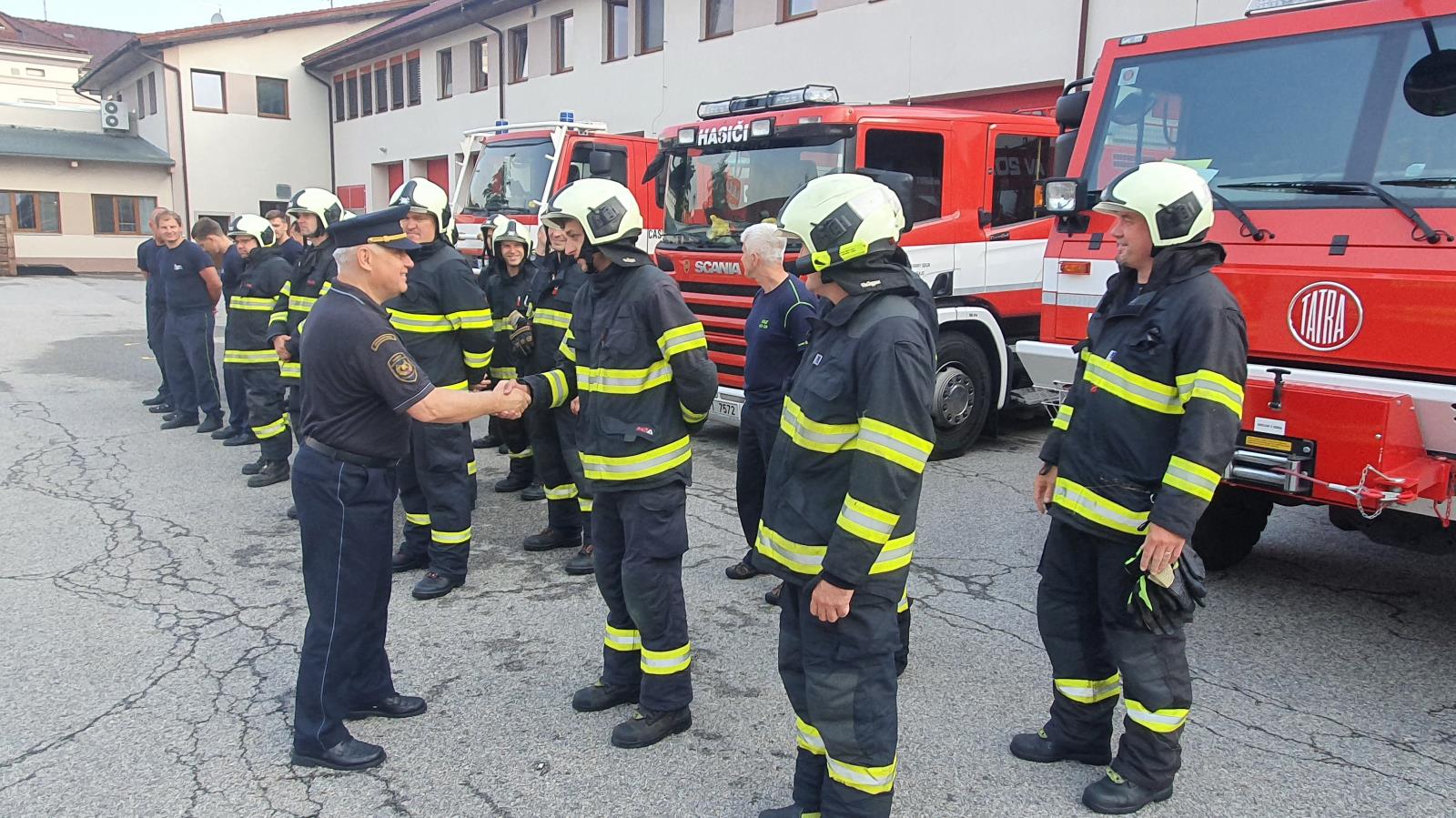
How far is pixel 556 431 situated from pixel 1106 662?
3312 millimetres

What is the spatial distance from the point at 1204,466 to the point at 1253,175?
2.09 meters

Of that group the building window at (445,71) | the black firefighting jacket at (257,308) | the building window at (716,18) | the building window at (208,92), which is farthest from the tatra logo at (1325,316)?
the building window at (208,92)

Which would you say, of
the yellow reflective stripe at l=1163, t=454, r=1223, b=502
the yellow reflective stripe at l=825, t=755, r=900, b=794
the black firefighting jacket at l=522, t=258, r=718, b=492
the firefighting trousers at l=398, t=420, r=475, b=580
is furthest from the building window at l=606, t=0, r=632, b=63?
the yellow reflective stripe at l=825, t=755, r=900, b=794

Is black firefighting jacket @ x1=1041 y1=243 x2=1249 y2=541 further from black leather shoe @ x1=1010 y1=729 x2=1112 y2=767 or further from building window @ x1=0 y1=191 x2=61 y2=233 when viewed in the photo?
building window @ x1=0 y1=191 x2=61 y2=233

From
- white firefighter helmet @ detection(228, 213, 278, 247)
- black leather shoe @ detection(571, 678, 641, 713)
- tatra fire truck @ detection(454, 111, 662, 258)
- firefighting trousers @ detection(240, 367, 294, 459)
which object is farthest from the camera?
tatra fire truck @ detection(454, 111, 662, 258)

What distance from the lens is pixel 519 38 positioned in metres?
22.1

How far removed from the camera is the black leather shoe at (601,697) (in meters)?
3.64

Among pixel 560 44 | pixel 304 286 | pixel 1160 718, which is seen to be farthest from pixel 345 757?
pixel 560 44

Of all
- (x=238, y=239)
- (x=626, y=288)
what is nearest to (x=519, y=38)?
(x=238, y=239)

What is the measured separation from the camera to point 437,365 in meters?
5.17

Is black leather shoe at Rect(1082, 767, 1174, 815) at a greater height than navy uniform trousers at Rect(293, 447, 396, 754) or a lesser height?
lesser

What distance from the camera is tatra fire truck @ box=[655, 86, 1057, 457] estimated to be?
6.90 meters

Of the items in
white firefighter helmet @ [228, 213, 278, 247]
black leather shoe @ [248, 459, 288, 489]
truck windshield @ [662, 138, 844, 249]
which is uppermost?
truck windshield @ [662, 138, 844, 249]

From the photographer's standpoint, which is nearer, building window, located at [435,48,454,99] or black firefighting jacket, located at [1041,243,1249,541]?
black firefighting jacket, located at [1041,243,1249,541]
